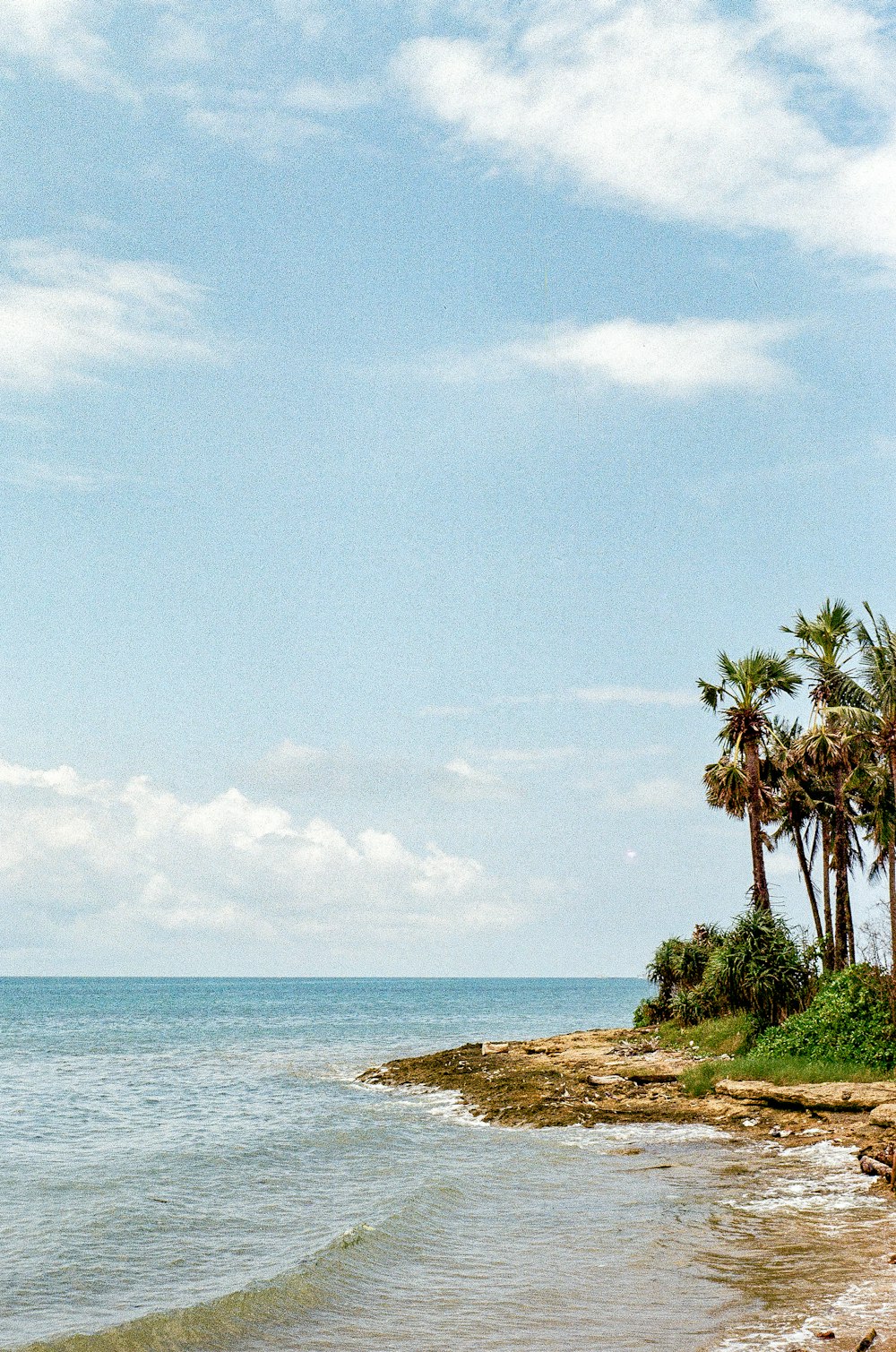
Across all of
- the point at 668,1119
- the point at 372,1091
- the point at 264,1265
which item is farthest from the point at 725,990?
the point at 264,1265

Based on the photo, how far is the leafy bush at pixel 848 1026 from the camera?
96.8 feet

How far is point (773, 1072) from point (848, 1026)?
2563 millimetres

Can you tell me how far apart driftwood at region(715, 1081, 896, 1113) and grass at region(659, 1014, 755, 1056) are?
489cm

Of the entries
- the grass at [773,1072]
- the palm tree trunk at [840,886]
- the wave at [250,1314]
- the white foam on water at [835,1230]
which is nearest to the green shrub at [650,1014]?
the palm tree trunk at [840,886]

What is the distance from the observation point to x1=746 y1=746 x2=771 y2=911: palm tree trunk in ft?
128

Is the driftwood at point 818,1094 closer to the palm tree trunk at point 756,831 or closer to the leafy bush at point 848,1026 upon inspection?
the leafy bush at point 848,1026

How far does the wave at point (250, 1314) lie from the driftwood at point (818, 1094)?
41.5 feet

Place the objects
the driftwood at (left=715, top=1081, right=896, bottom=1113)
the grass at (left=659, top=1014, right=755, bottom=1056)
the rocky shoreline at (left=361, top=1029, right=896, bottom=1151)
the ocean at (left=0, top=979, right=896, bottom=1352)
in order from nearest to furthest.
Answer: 1. the ocean at (left=0, top=979, right=896, bottom=1352)
2. the rocky shoreline at (left=361, top=1029, right=896, bottom=1151)
3. the driftwood at (left=715, top=1081, right=896, bottom=1113)
4. the grass at (left=659, top=1014, right=755, bottom=1056)

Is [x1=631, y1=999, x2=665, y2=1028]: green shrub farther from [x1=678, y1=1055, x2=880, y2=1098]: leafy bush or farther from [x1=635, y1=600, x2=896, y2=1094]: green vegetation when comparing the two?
[x1=678, y1=1055, x2=880, y2=1098]: leafy bush

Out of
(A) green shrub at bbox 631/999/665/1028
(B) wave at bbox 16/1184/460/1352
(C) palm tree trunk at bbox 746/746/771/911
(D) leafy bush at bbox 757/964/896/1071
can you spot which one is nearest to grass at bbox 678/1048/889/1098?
(D) leafy bush at bbox 757/964/896/1071

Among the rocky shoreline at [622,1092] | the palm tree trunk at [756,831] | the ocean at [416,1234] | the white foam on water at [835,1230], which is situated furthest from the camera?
the palm tree trunk at [756,831]

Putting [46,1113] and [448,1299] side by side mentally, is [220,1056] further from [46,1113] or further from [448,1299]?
[448,1299]

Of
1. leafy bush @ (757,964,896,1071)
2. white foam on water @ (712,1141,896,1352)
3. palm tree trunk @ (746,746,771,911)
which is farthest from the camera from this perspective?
palm tree trunk @ (746,746,771,911)

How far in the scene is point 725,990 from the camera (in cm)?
3647
